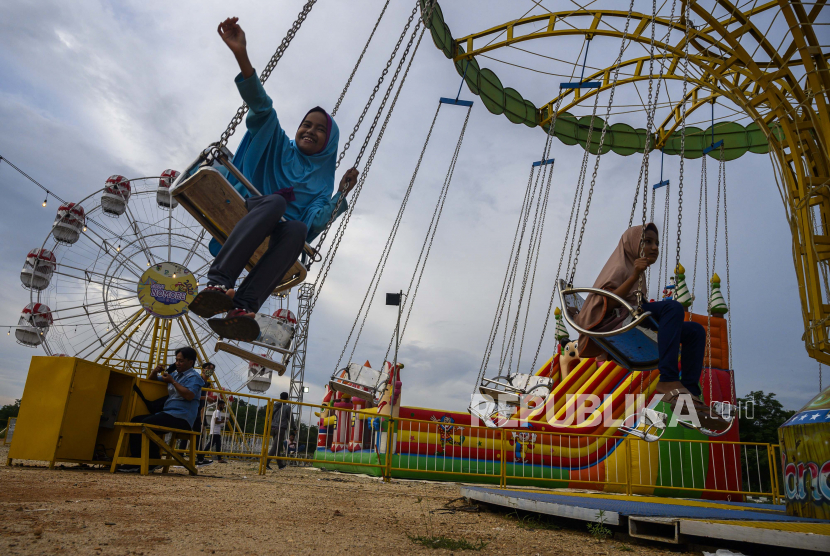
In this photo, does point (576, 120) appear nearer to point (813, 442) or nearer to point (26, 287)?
point (813, 442)

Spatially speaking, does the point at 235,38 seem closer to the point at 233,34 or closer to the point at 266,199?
the point at 233,34

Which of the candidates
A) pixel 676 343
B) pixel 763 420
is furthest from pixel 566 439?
pixel 763 420

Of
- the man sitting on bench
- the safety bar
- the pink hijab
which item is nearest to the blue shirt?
the man sitting on bench

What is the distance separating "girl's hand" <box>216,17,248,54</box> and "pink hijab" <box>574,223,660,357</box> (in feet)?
11.2

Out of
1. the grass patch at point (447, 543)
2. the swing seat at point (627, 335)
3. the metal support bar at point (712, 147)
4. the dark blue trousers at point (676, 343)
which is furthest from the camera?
the metal support bar at point (712, 147)

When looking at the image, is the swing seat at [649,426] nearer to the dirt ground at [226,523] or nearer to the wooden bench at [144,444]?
the dirt ground at [226,523]

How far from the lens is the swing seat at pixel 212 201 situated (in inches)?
146

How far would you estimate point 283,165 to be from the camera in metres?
4.31

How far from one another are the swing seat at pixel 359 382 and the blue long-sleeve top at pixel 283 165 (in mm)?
5051

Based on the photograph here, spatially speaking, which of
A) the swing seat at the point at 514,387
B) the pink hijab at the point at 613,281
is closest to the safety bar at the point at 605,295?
the pink hijab at the point at 613,281

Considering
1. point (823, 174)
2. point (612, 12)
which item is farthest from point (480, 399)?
point (612, 12)

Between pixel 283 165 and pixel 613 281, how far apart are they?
296cm

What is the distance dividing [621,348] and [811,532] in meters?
2.13

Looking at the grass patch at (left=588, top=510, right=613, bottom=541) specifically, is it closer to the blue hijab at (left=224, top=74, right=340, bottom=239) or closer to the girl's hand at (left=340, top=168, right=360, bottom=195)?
the blue hijab at (left=224, top=74, right=340, bottom=239)
